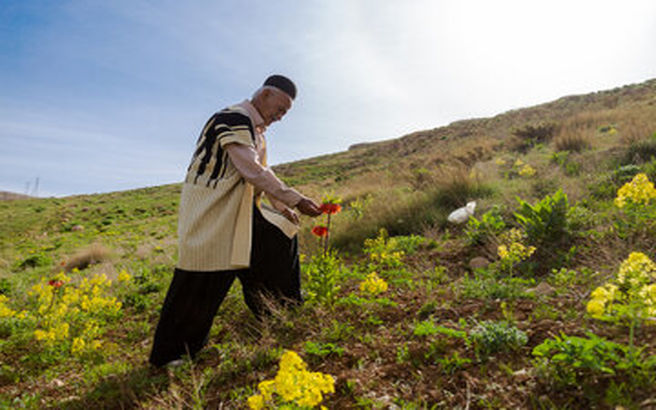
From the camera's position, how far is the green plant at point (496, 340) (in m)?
1.85

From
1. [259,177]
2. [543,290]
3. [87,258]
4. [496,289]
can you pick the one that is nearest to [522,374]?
[496,289]

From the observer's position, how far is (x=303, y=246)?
5.91m

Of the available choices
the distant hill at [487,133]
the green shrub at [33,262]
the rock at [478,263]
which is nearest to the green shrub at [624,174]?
the rock at [478,263]

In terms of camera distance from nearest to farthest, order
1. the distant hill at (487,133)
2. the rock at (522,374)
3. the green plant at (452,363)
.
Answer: the rock at (522,374)
the green plant at (452,363)
the distant hill at (487,133)

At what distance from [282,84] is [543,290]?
8.20 feet

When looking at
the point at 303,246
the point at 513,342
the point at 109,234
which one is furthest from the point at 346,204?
the point at 109,234

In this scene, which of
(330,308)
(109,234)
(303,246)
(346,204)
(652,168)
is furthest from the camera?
(109,234)

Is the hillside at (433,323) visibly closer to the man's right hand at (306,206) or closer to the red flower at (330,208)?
the red flower at (330,208)

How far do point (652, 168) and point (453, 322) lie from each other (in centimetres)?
422

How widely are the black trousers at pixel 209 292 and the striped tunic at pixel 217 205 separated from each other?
149 millimetres

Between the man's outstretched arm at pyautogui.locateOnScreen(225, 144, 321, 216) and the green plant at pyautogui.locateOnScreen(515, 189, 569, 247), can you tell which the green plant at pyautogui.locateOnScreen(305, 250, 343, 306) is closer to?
the man's outstretched arm at pyautogui.locateOnScreen(225, 144, 321, 216)

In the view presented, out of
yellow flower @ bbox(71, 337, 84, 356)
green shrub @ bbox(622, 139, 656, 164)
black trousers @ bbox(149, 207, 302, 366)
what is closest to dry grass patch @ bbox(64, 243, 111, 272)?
yellow flower @ bbox(71, 337, 84, 356)

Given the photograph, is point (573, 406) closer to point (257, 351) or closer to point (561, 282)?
point (561, 282)

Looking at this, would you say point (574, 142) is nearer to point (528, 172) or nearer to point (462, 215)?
point (528, 172)
